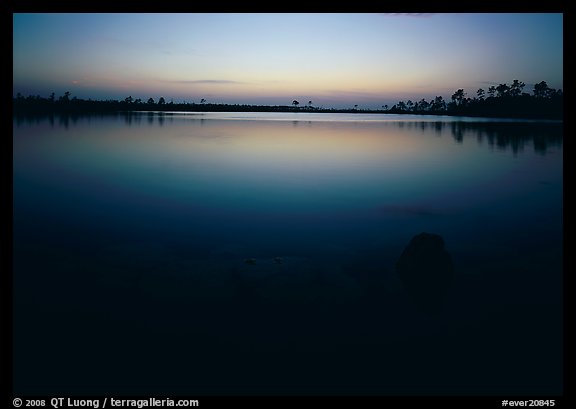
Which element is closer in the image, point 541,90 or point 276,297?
point 276,297

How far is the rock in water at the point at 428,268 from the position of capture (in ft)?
32.6

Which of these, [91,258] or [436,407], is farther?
[91,258]

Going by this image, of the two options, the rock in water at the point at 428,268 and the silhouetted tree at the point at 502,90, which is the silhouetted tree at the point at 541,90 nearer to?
the silhouetted tree at the point at 502,90

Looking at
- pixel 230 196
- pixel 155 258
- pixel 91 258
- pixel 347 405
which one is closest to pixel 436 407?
pixel 347 405

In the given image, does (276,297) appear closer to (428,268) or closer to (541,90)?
(428,268)

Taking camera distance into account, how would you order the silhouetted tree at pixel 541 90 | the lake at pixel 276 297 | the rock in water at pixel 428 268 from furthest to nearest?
the silhouetted tree at pixel 541 90, the rock in water at pixel 428 268, the lake at pixel 276 297

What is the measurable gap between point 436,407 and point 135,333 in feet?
19.1

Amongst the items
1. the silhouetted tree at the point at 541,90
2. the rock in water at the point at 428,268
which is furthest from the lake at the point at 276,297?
the silhouetted tree at the point at 541,90

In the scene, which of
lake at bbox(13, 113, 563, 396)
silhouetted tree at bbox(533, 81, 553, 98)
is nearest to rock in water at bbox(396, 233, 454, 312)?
lake at bbox(13, 113, 563, 396)

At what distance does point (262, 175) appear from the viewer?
28.2 meters

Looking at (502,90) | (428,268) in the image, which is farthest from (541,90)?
(428,268)

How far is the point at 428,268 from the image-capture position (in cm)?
1020
